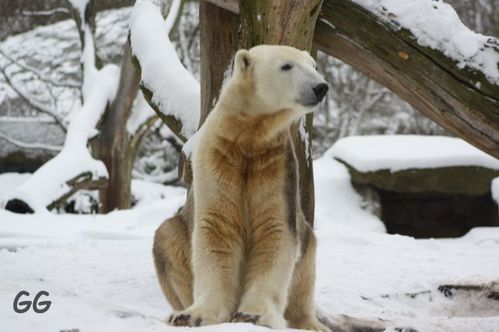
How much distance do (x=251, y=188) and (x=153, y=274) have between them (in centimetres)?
252

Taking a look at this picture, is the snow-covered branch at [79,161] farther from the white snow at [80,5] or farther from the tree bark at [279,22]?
the tree bark at [279,22]

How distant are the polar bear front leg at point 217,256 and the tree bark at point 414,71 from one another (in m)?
1.68

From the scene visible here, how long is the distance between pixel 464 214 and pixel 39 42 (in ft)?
38.1

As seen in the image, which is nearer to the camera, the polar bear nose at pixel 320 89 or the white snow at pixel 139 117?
the polar bear nose at pixel 320 89

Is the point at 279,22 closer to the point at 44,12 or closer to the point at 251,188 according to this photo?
the point at 251,188

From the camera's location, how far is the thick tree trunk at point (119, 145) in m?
11.8

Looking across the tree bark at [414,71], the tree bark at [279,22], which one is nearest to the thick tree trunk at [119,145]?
the tree bark at [414,71]

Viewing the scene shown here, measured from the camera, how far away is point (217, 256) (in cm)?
344

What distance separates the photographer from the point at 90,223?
Answer: 8672 millimetres

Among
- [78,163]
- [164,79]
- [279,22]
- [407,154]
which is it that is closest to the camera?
[279,22]

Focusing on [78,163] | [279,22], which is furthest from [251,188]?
[78,163]

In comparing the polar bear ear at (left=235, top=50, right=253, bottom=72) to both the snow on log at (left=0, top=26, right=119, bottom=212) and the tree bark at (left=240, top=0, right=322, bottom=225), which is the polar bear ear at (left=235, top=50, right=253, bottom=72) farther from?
the snow on log at (left=0, top=26, right=119, bottom=212)

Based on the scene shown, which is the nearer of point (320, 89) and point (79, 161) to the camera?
point (320, 89)

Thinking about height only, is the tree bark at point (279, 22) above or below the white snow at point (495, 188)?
above
